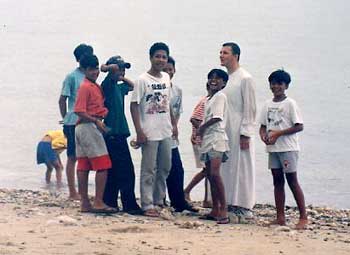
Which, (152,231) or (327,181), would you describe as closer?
(152,231)

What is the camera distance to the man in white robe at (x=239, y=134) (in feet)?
31.8

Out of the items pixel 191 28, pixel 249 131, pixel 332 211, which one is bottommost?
pixel 332 211

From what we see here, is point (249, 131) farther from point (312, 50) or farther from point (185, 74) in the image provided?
point (312, 50)

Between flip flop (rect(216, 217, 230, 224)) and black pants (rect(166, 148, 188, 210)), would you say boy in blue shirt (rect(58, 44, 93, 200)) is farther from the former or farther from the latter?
flip flop (rect(216, 217, 230, 224))

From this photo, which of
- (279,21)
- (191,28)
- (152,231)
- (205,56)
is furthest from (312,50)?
(152,231)

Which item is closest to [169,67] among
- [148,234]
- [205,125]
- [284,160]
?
[205,125]

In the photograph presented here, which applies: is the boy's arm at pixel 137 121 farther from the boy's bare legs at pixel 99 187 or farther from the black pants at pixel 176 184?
the black pants at pixel 176 184

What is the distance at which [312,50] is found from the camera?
121 feet

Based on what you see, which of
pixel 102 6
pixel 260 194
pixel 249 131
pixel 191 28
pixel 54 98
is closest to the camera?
pixel 249 131

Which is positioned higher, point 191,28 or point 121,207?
point 191,28

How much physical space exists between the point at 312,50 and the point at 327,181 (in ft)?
73.6

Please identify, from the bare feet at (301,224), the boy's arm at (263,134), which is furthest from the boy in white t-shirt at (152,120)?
the bare feet at (301,224)

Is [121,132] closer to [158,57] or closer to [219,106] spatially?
[158,57]

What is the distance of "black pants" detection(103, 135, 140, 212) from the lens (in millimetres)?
9875
